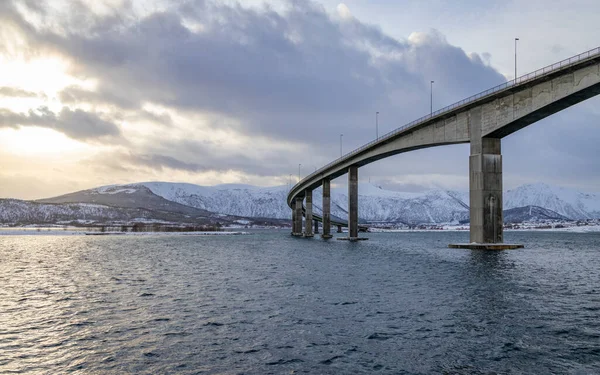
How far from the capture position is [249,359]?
13.7 metres

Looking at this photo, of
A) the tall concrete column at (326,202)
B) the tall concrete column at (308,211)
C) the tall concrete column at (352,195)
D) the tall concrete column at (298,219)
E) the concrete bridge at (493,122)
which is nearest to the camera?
the concrete bridge at (493,122)

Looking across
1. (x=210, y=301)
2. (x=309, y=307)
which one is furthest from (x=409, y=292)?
(x=210, y=301)

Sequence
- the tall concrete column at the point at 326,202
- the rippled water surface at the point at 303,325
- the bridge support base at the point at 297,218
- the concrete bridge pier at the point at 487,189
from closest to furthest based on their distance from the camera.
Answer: the rippled water surface at the point at 303,325, the concrete bridge pier at the point at 487,189, the tall concrete column at the point at 326,202, the bridge support base at the point at 297,218

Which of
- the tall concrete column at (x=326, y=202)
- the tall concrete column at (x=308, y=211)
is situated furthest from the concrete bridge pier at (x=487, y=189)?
the tall concrete column at (x=308, y=211)

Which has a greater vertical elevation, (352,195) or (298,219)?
(352,195)

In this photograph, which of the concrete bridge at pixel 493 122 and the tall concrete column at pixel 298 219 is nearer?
the concrete bridge at pixel 493 122

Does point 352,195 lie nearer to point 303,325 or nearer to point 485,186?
point 485,186

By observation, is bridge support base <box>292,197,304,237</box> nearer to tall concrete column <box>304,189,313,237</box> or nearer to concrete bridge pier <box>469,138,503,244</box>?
tall concrete column <box>304,189,313,237</box>

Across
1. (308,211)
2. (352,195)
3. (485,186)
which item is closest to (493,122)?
(485,186)

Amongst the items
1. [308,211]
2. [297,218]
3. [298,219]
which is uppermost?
[308,211]

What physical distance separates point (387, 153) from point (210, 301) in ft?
220

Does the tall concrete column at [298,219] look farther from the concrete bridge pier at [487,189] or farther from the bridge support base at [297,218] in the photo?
the concrete bridge pier at [487,189]

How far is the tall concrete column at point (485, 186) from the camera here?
2297 inches

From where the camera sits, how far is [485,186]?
58312mm
